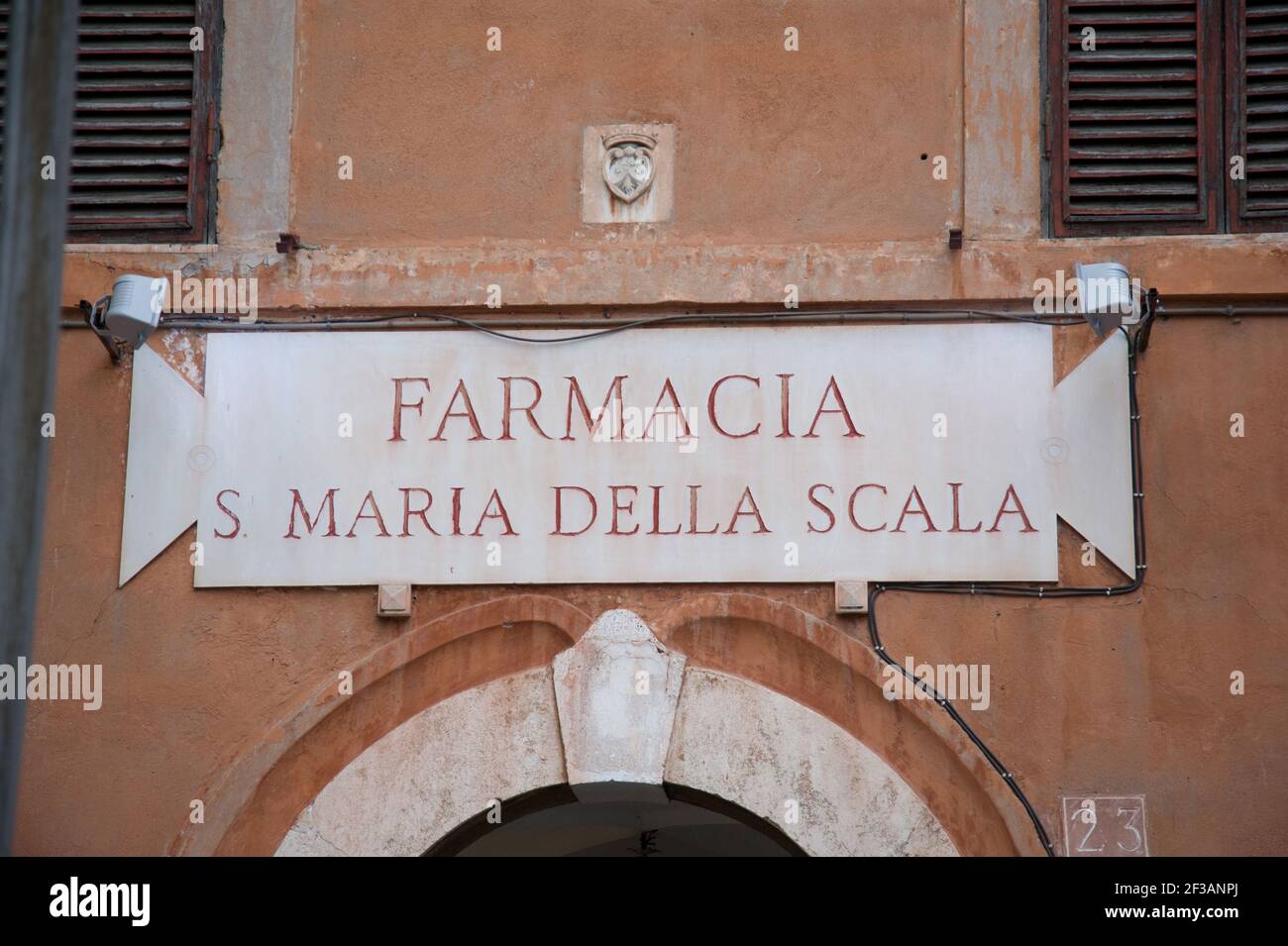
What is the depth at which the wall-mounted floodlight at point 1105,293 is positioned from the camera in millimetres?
6605

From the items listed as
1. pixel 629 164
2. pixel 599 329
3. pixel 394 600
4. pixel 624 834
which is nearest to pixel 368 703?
pixel 394 600

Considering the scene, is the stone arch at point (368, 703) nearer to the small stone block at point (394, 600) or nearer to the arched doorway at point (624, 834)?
the small stone block at point (394, 600)

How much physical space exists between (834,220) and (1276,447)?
1.54 meters

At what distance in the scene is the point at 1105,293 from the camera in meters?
6.61

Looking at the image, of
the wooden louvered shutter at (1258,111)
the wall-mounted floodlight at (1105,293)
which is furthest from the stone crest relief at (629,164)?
the wooden louvered shutter at (1258,111)

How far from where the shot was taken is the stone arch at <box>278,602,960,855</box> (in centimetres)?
664

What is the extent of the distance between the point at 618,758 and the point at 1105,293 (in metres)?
1.98

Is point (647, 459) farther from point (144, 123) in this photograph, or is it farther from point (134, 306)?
point (144, 123)

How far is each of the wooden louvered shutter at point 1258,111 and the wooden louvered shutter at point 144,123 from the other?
10.9 ft

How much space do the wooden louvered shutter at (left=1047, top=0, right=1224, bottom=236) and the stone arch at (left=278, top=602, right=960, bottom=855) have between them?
71.1 inches

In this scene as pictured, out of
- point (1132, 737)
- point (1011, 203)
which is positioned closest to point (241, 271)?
point (1011, 203)

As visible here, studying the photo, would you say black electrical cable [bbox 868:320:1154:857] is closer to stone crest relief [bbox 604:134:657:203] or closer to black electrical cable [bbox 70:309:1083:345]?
black electrical cable [bbox 70:309:1083:345]

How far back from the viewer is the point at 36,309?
413 cm
